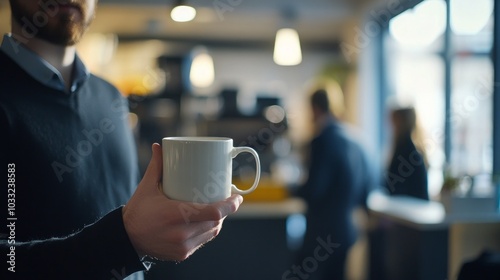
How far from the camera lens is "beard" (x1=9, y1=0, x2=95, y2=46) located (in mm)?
891

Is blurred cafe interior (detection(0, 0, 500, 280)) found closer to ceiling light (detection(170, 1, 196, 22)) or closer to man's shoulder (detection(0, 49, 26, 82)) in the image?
ceiling light (detection(170, 1, 196, 22))

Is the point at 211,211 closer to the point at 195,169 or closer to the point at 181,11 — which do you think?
the point at 195,169

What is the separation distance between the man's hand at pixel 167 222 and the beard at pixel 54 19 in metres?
0.39

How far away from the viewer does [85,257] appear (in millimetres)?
684

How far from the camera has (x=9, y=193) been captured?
0.81 metres

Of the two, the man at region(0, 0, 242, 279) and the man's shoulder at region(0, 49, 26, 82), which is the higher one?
the man's shoulder at region(0, 49, 26, 82)

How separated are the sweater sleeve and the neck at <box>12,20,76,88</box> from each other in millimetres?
422

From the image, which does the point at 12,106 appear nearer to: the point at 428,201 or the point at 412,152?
the point at 412,152

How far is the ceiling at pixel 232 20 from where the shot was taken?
5.32m

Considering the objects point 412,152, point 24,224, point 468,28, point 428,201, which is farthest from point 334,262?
point 24,224

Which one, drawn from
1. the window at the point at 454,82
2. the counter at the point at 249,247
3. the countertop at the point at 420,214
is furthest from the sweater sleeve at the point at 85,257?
the counter at the point at 249,247

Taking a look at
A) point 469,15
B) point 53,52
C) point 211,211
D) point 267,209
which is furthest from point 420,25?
point 211,211

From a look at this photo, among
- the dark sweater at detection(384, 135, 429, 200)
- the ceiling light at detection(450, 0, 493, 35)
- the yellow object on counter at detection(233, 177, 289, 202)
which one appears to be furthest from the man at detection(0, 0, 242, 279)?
the ceiling light at detection(450, 0, 493, 35)

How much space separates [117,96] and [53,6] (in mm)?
332
